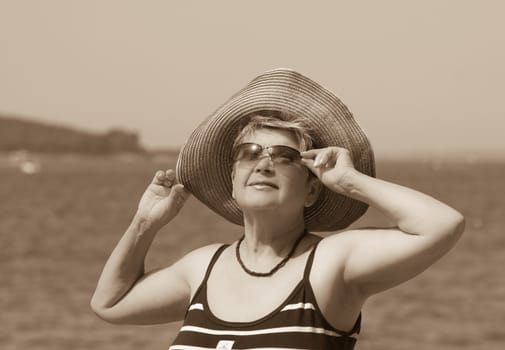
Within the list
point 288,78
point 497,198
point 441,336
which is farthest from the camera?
point 497,198

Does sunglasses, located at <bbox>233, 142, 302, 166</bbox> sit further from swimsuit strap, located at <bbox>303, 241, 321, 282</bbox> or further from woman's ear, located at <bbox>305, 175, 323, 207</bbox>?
swimsuit strap, located at <bbox>303, 241, 321, 282</bbox>

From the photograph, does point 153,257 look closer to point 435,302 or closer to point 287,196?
point 435,302

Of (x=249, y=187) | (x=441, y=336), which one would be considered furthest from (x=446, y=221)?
(x=441, y=336)

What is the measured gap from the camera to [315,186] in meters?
3.36

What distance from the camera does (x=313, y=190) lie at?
336 cm

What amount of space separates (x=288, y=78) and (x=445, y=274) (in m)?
19.3

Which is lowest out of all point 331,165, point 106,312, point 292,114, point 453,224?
point 106,312

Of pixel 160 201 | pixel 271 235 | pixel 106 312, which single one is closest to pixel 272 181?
pixel 271 235

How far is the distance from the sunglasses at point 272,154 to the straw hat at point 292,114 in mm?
148

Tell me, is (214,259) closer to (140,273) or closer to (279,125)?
(140,273)

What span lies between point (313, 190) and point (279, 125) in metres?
0.23

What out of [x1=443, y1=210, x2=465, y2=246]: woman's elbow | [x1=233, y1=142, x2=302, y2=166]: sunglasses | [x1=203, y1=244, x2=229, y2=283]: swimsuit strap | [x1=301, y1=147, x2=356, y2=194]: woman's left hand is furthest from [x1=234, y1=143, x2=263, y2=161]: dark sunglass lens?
[x1=443, y1=210, x2=465, y2=246]: woman's elbow

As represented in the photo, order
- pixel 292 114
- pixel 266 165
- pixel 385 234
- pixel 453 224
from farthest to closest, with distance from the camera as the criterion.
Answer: pixel 292 114 → pixel 266 165 → pixel 385 234 → pixel 453 224

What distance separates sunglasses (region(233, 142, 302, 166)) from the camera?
10.6 feet
